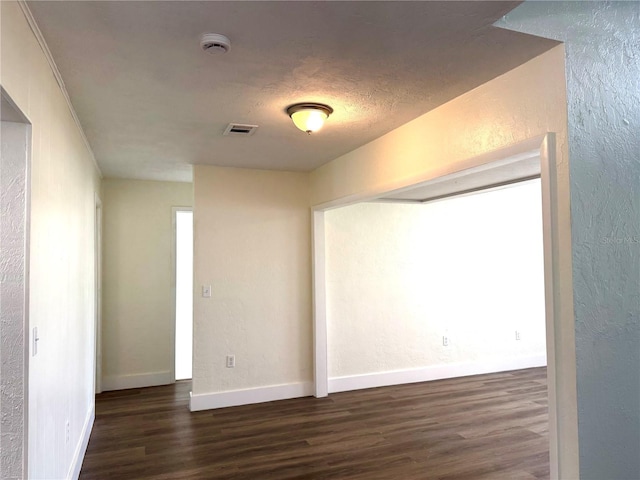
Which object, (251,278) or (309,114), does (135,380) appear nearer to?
(251,278)

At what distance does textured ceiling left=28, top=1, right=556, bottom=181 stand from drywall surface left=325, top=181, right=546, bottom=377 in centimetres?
212

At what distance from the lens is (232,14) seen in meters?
1.62

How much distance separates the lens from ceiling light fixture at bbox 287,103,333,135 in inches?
101

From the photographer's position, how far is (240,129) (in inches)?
121

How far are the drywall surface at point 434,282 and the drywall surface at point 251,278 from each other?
386 mm

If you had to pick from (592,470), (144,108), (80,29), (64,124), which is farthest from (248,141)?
(592,470)

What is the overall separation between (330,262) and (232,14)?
11.4 ft

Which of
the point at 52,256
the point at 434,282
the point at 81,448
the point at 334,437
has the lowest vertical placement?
the point at 334,437

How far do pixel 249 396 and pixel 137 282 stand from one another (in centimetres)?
199

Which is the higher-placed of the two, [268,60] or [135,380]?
[268,60]

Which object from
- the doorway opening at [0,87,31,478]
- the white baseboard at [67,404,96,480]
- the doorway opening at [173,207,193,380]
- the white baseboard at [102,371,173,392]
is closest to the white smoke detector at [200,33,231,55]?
the doorway opening at [0,87,31,478]

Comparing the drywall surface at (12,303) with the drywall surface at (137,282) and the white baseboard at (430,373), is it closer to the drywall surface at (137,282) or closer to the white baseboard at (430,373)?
the white baseboard at (430,373)

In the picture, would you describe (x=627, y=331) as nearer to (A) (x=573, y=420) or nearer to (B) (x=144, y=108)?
(A) (x=573, y=420)

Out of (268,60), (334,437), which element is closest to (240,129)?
(268,60)
